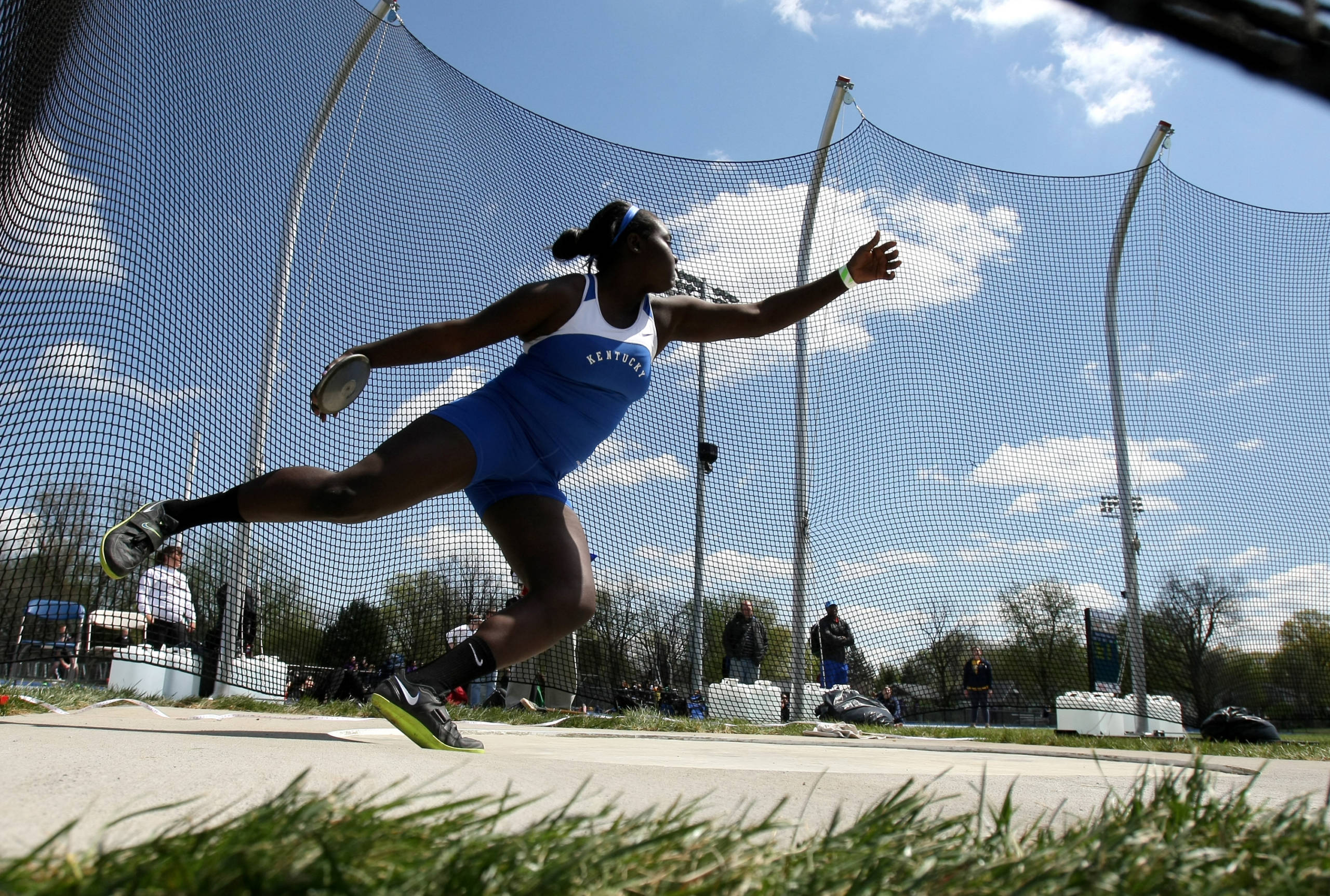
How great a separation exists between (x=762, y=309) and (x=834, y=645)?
5.39 metres

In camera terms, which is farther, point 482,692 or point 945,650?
point 482,692

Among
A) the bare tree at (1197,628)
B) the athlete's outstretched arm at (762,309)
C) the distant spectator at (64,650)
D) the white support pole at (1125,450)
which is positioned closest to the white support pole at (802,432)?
the white support pole at (1125,450)

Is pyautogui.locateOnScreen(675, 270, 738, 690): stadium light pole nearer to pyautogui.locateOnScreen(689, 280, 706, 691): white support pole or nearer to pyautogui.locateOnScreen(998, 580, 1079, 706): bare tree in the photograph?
pyautogui.locateOnScreen(689, 280, 706, 691): white support pole

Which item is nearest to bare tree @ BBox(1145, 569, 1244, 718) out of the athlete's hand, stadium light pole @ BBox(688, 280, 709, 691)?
stadium light pole @ BBox(688, 280, 709, 691)

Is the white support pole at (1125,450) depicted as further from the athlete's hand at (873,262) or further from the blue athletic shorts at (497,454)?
the blue athletic shorts at (497,454)

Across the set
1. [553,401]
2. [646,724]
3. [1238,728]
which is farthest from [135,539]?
[1238,728]

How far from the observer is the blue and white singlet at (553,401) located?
2.53 metres

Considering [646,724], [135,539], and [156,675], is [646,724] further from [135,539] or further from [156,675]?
[135,539]

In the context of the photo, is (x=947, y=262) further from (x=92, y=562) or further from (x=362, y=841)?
(x=362, y=841)

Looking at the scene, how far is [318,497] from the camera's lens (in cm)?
227

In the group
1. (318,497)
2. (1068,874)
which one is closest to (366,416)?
(318,497)

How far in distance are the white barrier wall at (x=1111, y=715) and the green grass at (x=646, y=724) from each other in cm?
95

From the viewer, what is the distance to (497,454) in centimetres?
249

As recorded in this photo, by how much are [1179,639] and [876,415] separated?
11.7ft
